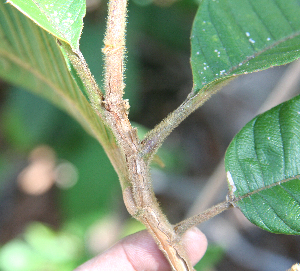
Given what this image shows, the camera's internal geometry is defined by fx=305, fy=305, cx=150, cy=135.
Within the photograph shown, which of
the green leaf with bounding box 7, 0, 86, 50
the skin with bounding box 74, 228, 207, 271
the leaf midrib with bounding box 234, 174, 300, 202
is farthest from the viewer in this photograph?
the skin with bounding box 74, 228, 207, 271

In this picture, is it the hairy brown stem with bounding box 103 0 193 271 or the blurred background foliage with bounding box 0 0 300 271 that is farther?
the blurred background foliage with bounding box 0 0 300 271

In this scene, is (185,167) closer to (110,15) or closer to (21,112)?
(21,112)

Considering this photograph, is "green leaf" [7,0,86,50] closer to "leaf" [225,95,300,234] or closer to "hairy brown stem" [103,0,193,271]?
"hairy brown stem" [103,0,193,271]

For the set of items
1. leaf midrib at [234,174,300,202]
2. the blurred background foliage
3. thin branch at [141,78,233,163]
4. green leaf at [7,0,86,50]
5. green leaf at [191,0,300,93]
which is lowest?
the blurred background foliage

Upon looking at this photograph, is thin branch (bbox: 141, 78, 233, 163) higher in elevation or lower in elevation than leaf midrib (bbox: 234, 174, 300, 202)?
higher

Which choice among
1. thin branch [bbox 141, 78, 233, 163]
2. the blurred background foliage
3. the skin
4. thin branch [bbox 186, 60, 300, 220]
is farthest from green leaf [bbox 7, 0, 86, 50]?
thin branch [bbox 186, 60, 300, 220]

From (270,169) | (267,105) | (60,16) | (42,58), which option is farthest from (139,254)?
(267,105)
